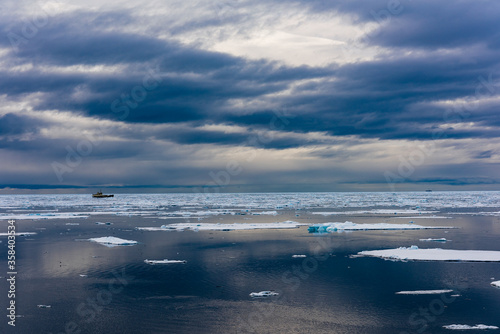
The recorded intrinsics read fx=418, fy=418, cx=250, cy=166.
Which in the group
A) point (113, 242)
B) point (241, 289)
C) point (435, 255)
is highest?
point (113, 242)

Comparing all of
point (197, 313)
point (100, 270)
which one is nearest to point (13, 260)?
point (100, 270)

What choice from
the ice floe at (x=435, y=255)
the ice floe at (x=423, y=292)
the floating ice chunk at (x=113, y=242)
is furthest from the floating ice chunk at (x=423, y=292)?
the floating ice chunk at (x=113, y=242)

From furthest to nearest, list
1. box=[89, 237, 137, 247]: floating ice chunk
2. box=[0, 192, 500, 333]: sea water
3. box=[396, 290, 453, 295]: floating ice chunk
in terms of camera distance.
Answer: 1. box=[89, 237, 137, 247]: floating ice chunk
2. box=[396, 290, 453, 295]: floating ice chunk
3. box=[0, 192, 500, 333]: sea water

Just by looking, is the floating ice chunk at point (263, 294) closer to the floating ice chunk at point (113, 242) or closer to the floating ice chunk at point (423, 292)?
the floating ice chunk at point (423, 292)

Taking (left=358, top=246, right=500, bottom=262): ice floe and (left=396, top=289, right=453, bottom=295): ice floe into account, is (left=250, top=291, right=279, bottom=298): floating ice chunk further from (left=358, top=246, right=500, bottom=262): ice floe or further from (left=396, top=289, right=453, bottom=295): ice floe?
(left=358, top=246, right=500, bottom=262): ice floe

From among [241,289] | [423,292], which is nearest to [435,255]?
[423,292]

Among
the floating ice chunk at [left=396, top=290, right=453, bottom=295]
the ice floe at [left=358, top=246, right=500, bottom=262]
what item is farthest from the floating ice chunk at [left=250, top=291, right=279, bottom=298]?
the ice floe at [left=358, top=246, right=500, bottom=262]

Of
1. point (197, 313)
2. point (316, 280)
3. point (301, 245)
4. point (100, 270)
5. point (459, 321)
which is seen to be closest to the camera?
point (459, 321)

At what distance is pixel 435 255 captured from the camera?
2095cm

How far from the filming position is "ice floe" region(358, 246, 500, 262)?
2002 centimetres

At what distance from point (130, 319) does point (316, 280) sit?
24.8ft

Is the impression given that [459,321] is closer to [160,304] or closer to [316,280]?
[316,280]

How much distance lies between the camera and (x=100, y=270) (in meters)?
18.5

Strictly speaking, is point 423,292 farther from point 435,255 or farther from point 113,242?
point 113,242
